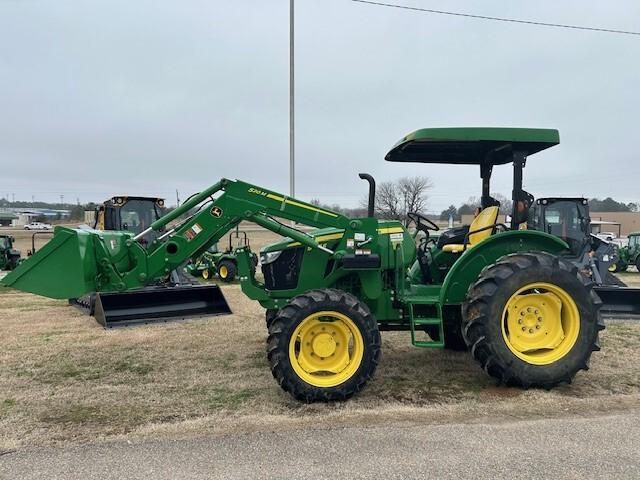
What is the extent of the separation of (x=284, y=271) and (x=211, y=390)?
1393 millimetres

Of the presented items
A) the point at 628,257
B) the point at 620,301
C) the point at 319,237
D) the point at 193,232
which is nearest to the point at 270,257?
the point at 319,237

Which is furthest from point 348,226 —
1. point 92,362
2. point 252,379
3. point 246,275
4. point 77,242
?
point 92,362

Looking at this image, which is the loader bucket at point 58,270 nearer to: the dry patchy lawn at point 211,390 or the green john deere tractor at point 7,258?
the dry patchy lawn at point 211,390

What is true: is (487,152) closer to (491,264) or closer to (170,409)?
(491,264)

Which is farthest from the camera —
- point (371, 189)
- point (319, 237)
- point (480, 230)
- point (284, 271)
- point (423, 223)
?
point (423, 223)

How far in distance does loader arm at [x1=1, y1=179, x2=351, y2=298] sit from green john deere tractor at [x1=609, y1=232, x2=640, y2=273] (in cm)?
1864

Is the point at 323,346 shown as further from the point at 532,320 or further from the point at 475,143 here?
the point at 475,143

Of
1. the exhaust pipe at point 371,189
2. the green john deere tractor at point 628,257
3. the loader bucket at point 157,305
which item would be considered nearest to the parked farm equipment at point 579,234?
the green john deere tractor at point 628,257

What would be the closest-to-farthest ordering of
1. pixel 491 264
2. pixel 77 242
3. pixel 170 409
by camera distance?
1. pixel 170 409
2. pixel 77 242
3. pixel 491 264

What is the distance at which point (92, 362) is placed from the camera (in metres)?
5.59

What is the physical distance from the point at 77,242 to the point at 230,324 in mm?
Answer: 3577

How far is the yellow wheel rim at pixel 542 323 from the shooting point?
15.0ft

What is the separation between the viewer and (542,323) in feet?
15.4

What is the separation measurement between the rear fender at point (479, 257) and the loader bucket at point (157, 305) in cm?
392
